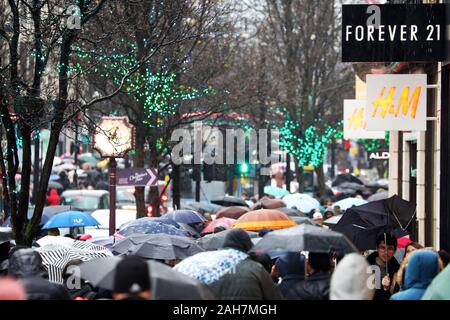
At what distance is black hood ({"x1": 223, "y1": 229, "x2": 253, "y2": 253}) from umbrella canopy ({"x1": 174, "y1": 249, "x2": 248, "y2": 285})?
0.85ft

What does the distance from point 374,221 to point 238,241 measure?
5470 millimetres

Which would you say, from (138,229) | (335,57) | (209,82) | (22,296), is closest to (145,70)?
(209,82)

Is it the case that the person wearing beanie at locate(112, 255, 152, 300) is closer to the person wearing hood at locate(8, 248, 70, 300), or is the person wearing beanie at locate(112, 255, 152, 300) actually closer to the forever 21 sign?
the person wearing hood at locate(8, 248, 70, 300)

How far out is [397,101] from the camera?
56.9ft

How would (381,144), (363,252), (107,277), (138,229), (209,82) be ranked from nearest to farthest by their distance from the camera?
(107,277)
(363,252)
(138,229)
(209,82)
(381,144)

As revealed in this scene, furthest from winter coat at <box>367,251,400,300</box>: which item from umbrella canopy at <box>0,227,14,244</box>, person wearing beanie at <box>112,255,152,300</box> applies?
person wearing beanie at <box>112,255,152,300</box>

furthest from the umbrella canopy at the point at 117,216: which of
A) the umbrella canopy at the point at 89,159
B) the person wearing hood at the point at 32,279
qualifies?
the umbrella canopy at the point at 89,159

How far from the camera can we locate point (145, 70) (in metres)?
24.5

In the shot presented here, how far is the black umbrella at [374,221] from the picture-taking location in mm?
14295

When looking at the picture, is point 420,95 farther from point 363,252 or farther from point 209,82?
point 209,82

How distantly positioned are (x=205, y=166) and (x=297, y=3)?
14148mm

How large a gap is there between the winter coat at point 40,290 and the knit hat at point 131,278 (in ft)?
3.93

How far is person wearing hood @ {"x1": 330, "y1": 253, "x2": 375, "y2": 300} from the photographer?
25.9 feet

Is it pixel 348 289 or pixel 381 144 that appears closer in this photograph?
pixel 348 289
